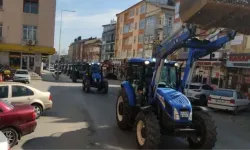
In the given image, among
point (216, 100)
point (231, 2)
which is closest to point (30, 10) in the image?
point (216, 100)

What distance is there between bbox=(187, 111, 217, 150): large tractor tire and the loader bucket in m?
2.43

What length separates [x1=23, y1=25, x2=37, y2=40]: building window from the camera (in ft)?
131

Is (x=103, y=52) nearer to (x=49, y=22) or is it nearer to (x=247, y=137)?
(x=49, y=22)

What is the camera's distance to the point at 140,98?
1003 centimetres

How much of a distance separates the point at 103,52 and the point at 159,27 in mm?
45020

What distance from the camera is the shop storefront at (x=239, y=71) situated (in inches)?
1073

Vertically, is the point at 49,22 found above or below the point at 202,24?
above

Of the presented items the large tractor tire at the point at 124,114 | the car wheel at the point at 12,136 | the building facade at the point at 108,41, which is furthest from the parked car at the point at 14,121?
the building facade at the point at 108,41

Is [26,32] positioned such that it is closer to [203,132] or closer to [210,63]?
[210,63]

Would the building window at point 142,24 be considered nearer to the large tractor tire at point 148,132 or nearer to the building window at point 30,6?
the building window at point 30,6

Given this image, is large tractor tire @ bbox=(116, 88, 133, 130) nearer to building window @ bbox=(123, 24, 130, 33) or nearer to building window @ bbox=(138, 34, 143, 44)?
building window @ bbox=(138, 34, 143, 44)

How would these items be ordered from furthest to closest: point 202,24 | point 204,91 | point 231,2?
1. point 204,91
2. point 202,24
3. point 231,2

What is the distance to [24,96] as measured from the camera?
1190 centimetres

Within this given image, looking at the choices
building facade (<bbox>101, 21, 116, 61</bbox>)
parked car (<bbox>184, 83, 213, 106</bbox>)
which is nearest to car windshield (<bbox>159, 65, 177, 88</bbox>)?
parked car (<bbox>184, 83, 213, 106</bbox>)
